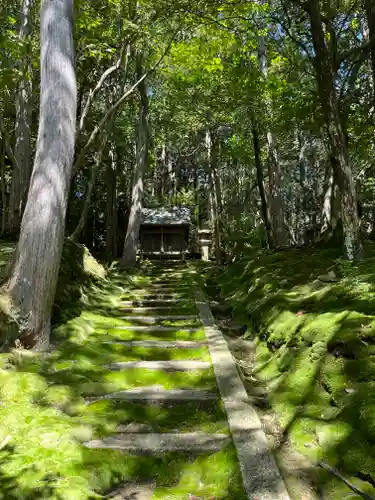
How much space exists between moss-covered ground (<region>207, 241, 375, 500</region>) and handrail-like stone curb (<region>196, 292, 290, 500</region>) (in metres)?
0.28

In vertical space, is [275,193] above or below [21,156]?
below

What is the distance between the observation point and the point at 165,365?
4.86m

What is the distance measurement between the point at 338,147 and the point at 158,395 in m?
5.09

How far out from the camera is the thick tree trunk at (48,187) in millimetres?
4797

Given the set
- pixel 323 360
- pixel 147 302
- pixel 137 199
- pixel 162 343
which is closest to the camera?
pixel 323 360

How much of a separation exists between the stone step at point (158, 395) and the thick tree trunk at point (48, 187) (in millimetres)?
1343

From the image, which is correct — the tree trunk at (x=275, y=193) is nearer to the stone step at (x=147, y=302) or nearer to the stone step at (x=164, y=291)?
the stone step at (x=164, y=291)

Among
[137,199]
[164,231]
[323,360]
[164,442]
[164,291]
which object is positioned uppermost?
[137,199]

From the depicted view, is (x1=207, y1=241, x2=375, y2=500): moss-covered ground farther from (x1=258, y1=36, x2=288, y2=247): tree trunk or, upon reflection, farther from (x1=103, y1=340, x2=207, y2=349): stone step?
(x1=258, y1=36, x2=288, y2=247): tree trunk

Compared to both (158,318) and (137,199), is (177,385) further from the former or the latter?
(137,199)

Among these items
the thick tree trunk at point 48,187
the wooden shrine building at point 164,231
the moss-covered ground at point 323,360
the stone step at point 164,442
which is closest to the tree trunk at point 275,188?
the moss-covered ground at point 323,360

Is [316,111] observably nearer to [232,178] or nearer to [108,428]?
[108,428]

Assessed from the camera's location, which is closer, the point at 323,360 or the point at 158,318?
the point at 323,360

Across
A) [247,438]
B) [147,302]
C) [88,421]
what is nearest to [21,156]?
[147,302]
